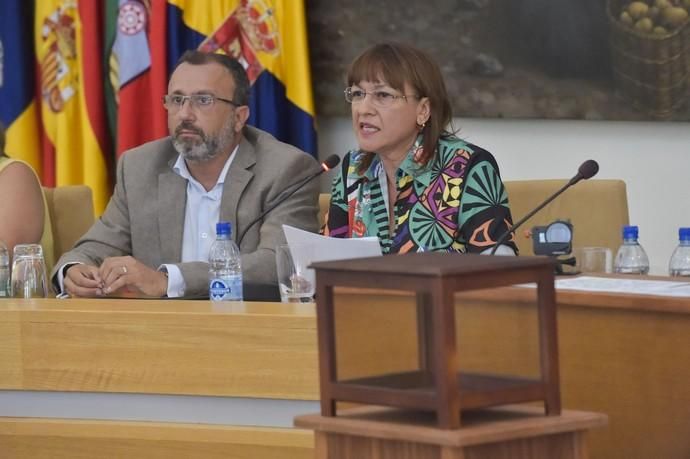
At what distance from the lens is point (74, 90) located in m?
4.43

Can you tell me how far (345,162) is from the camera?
3.13 metres

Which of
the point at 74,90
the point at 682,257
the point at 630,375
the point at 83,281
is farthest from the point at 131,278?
the point at 74,90

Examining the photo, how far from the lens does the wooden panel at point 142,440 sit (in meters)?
2.04

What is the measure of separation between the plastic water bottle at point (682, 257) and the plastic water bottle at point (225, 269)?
1028 millimetres

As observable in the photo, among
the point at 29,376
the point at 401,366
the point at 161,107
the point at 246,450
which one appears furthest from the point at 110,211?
the point at 401,366

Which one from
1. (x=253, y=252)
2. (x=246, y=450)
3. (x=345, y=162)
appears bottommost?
(x=246, y=450)

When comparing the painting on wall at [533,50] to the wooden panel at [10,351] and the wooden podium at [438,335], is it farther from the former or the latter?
the wooden podium at [438,335]

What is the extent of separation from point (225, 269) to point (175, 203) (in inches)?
21.9

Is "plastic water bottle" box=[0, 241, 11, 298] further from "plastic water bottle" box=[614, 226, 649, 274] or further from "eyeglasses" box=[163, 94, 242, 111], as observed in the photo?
"plastic water bottle" box=[614, 226, 649, 274]

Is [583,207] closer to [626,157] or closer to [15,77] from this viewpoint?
[626,157]

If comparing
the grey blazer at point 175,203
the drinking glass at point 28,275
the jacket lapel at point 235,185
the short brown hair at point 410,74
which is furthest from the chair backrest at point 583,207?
the drinking glass at point 28,275

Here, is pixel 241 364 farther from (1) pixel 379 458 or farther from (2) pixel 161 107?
(2) pixel 161 107

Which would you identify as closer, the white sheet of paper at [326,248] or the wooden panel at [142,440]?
the wooden panel at [142,440]

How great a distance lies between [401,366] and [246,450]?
2.55 ft
